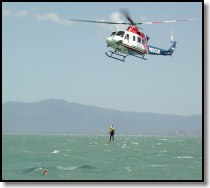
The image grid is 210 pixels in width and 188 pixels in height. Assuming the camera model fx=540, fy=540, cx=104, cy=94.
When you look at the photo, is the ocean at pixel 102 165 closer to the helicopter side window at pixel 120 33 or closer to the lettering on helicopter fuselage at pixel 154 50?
the helicopter side window at pixel 120 33

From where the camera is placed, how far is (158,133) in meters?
178

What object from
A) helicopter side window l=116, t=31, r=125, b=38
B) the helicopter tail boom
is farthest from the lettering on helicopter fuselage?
helicopter side window l=116, t=31, r=125, b=38

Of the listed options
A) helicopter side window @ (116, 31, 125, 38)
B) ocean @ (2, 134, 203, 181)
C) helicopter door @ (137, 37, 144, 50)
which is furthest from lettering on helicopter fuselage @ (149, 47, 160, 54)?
ocean @ (2, 134, 203, 181)

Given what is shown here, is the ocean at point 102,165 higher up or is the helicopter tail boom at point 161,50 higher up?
the helicopter tail boom at point 161,50

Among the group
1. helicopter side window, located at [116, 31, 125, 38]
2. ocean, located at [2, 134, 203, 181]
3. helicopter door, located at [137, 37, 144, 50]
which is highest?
helicopter side window, located at [116, 31, 125, 38]

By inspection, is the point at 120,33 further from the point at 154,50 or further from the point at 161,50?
the point at 161,50

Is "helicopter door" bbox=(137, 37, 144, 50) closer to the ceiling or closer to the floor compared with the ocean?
closer to the ceiling

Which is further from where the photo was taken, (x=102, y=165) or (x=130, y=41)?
(x=102, y=165)

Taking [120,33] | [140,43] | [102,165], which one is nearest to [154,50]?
[140,43]

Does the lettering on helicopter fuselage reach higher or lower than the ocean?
higher

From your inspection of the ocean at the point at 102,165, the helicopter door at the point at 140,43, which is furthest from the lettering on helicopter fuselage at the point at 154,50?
the ocean at the point at 102,165

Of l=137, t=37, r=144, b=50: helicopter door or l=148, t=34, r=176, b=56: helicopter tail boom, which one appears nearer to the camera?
l=137, t=37, r=144, b=50: helicopter door

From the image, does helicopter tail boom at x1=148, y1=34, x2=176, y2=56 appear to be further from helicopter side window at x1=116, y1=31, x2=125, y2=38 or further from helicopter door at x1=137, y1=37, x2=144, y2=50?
helicopter side window at x1=116, y1=31, x2=125, y2=38

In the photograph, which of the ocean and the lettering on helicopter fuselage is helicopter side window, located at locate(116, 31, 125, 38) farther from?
the ocean
